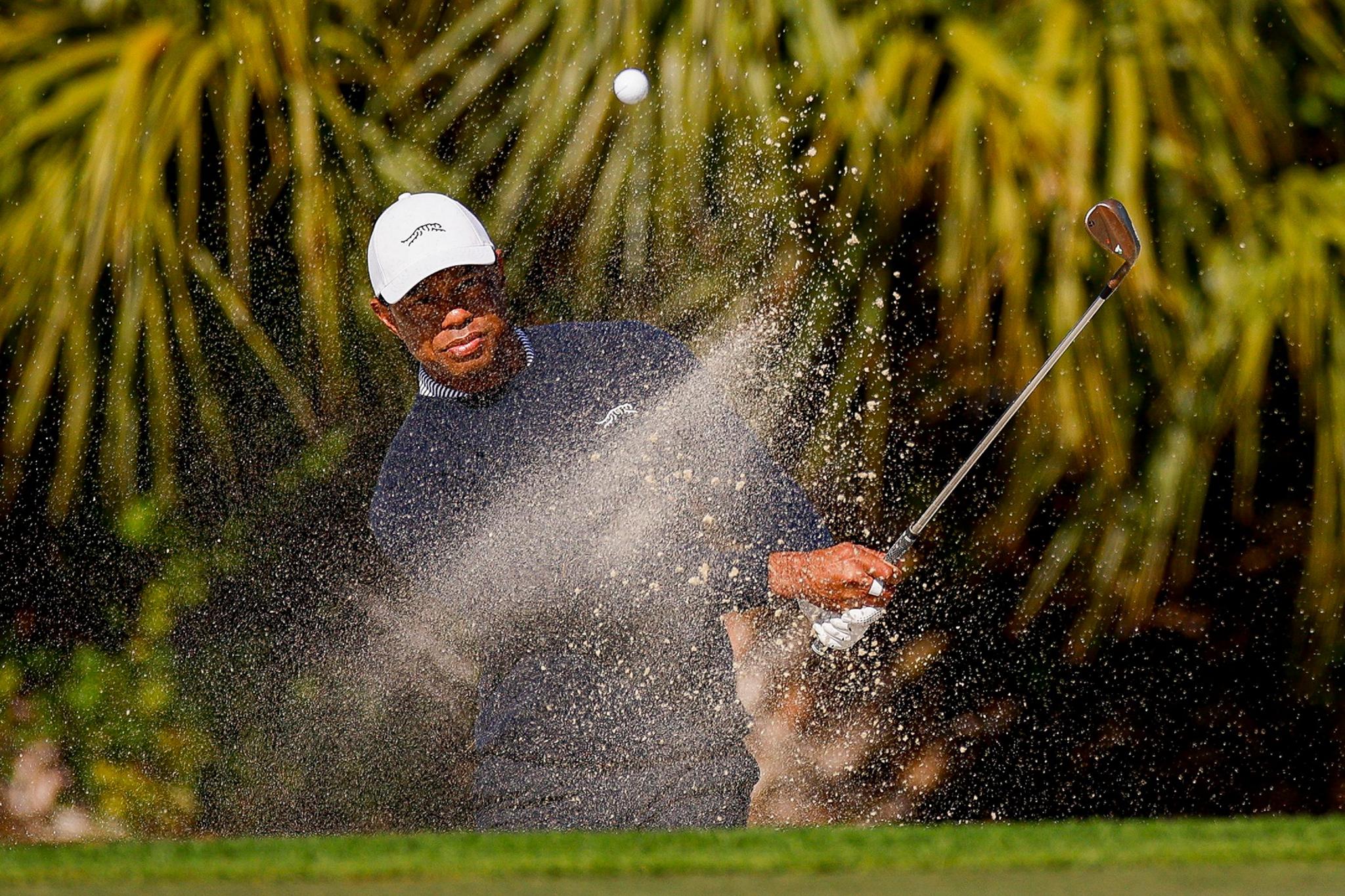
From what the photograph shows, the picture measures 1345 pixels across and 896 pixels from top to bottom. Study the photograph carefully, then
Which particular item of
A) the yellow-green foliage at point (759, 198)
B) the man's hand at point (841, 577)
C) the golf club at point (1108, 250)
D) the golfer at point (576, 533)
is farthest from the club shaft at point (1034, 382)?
the yellow-green foliage at point (759, 198)

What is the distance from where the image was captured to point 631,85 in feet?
12.0

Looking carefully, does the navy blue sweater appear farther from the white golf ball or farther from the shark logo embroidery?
the white golf ball

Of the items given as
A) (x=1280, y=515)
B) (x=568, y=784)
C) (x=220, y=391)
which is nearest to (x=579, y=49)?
(x=220, y=391)

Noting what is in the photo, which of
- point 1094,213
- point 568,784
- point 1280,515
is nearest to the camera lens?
point 1094,213

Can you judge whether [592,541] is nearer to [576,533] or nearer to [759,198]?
[576,533]

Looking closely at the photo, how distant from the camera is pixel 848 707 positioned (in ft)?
13.7

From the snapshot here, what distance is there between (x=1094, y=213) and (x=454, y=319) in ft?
4.32

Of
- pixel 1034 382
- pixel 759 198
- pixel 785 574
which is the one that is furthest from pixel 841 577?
pixel 759 198

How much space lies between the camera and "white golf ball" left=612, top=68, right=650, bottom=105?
365cm

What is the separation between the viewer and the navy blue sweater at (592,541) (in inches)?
130

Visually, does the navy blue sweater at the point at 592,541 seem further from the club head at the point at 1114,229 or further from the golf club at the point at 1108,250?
the club head at the point at 1114,229

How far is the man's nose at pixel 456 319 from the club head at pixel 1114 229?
127 centimetres

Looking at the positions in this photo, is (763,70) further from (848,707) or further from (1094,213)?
(848,707)

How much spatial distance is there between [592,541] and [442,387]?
50 cm
